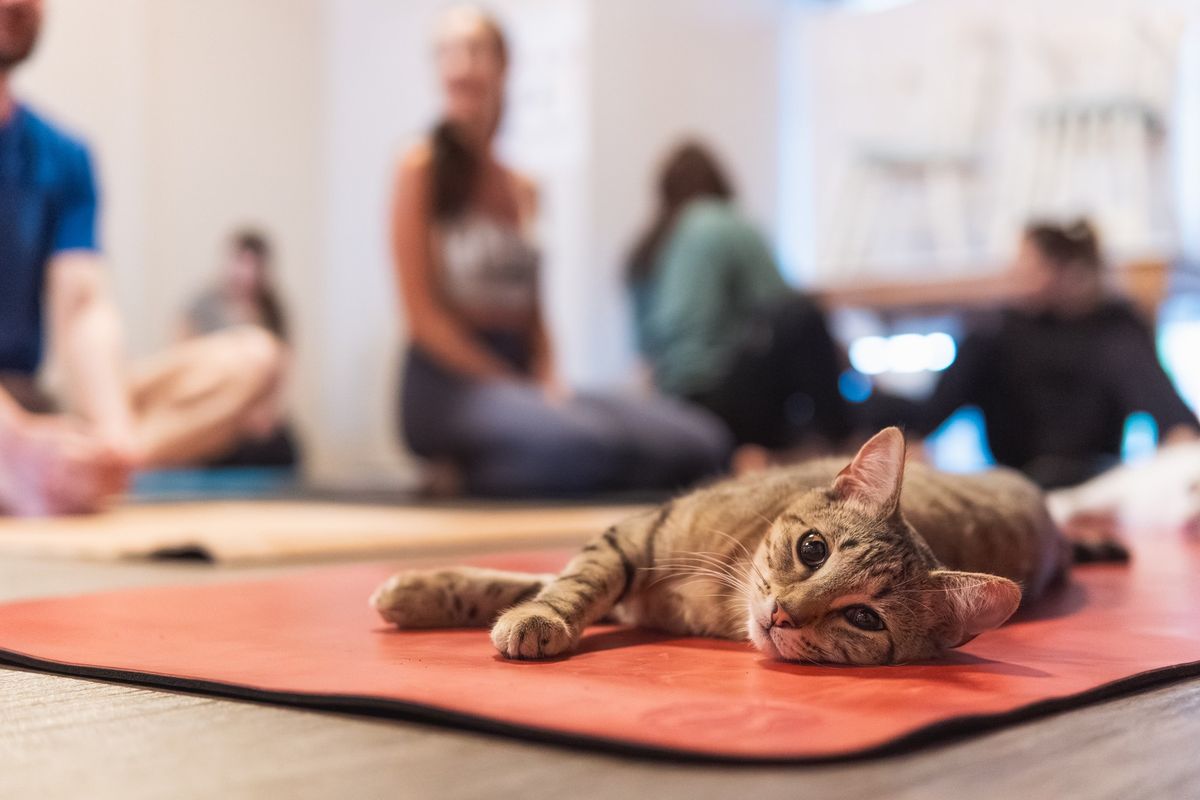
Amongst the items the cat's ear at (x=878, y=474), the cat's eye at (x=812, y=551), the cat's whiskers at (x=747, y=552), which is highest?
the cat's ear at (x=878, y=474)

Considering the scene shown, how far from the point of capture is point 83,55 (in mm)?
5398

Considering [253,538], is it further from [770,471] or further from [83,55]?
[83,55]

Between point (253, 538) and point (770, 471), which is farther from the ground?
point (770, 471)

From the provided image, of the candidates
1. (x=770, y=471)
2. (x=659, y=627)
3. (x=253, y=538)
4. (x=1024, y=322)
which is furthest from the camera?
(x=1024, y=322)

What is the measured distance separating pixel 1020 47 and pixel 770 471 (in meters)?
4.76

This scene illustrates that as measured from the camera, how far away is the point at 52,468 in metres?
2.64

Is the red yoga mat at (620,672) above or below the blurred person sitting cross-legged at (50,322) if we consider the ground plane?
below

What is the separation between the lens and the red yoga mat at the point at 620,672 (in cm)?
81

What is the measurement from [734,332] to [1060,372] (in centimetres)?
117

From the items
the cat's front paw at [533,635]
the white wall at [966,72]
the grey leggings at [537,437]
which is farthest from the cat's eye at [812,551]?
the white wall at [966,72]

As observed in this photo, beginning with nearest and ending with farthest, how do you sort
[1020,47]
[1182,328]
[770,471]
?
[770,471] → [1182,328] → [1020,47]

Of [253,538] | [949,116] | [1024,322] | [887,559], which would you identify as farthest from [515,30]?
[887,559]

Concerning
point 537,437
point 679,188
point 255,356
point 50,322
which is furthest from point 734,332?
point 50,322

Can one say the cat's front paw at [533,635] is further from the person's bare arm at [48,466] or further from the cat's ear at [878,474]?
the person's bare arm at [48,466]
